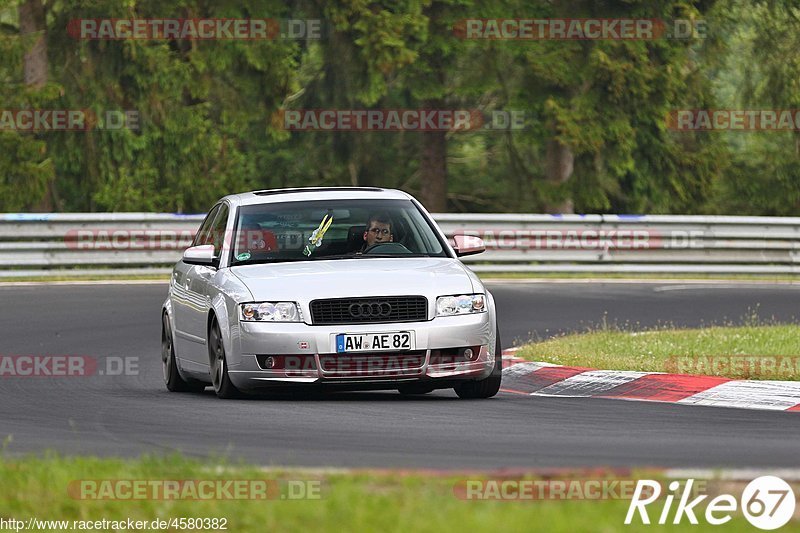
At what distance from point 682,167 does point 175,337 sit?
24.5 meters

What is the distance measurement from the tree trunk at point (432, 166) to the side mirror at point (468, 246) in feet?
81.0

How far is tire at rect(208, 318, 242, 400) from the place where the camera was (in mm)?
11953

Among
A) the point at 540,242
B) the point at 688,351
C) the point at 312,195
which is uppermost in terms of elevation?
the point at 312,195

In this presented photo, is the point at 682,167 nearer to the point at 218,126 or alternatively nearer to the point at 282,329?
the point at 218,126

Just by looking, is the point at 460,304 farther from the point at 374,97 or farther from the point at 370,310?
the point at 374,97

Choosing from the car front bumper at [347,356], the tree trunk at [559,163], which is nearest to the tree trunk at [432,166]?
the tree trunk at [559,163]

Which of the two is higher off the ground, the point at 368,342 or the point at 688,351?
the point at 368,342

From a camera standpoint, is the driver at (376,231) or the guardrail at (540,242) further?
the guardrail at (540,242)

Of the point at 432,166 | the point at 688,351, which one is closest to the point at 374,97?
the point at 432,166

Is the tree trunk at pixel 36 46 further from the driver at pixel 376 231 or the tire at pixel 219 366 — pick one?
the tire at pixel 219 366

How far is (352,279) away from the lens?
38.6ft

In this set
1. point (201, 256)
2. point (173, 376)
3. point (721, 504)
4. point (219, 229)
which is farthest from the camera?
point (173, 376)

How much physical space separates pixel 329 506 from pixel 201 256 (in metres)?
6.52

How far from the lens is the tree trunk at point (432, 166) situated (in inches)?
1492
